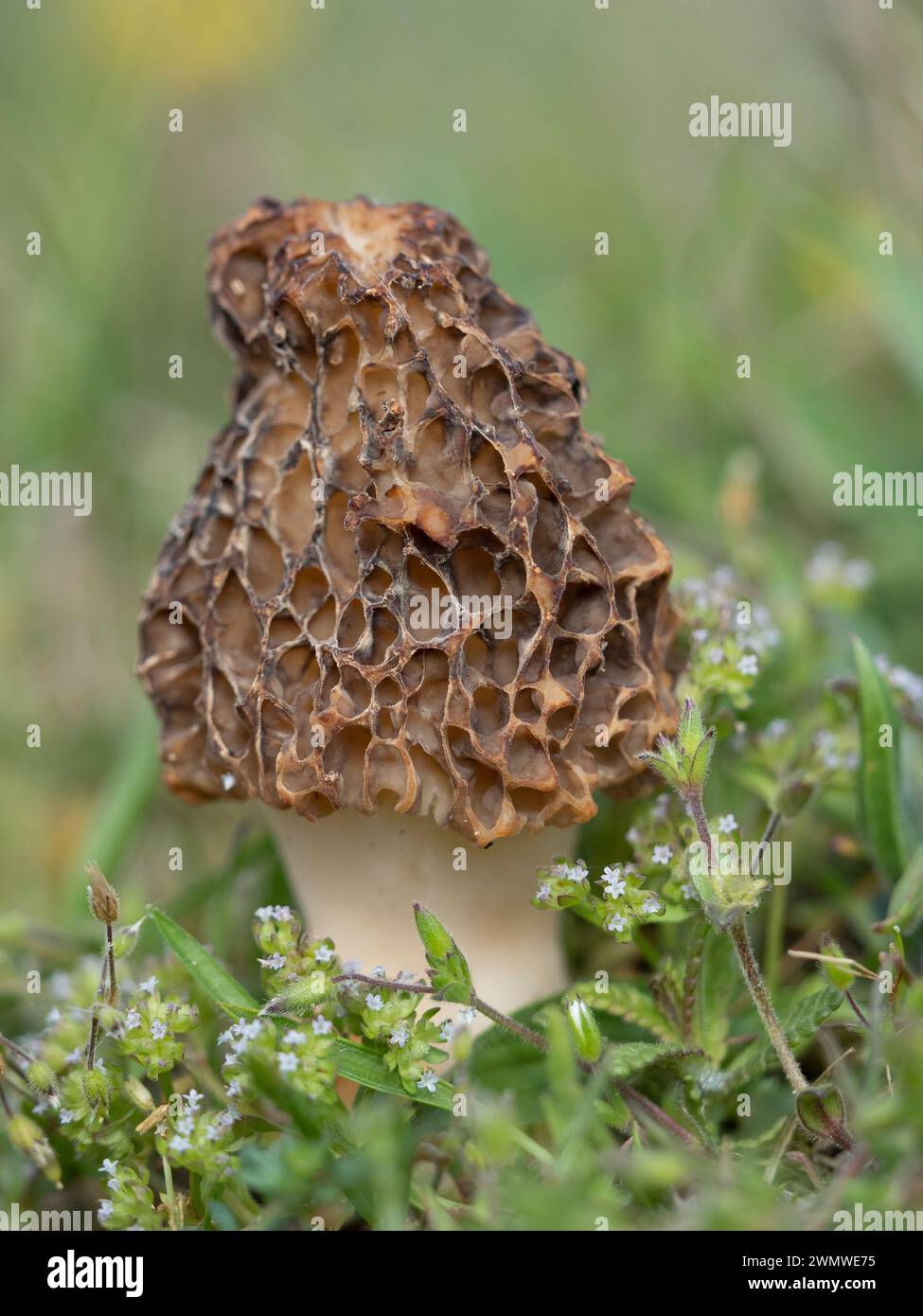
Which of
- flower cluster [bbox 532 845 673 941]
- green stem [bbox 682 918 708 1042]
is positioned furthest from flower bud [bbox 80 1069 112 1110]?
green stem [bbox 682 918 708 1042]

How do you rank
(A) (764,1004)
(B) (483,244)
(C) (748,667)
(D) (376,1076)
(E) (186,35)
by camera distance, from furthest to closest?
(E) (186,35)
(B) (483,244)
(C) (748,667)
(D) (376,1076)
(A) (764,1004)

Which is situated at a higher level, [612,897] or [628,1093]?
[612,897]

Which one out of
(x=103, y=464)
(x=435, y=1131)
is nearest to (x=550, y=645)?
(x=435, y=1131)

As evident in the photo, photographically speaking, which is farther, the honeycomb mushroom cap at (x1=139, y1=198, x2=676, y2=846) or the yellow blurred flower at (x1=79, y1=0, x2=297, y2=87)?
the yellow blurred flower at (x1=79, y1=0, x2=297, y2=87)

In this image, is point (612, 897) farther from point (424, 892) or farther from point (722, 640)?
point (722, 640)

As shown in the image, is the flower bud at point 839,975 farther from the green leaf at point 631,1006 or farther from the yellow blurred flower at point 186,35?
the yellow blurred flower at point 186,35

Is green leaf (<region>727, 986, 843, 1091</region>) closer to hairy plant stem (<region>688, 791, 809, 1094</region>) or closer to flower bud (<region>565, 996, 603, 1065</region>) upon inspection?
hairy plant stem (<region>688, 791, 809, 1094</region>)

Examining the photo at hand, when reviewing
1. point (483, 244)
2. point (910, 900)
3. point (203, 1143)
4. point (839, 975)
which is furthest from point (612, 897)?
point (483, 244)
